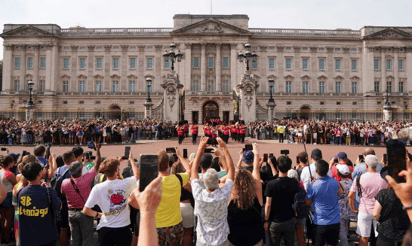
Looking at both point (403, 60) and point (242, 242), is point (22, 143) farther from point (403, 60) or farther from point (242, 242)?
point (403, 60)

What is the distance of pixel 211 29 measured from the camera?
55.2 metres

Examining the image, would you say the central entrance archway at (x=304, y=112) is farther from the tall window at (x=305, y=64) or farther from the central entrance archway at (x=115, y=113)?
the central entrance archway at (x=115, y=113)

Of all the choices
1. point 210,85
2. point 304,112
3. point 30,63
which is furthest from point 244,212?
point 30,63

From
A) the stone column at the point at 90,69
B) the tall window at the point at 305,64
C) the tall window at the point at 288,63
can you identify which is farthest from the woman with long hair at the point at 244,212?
the stone column at the point at 90,69

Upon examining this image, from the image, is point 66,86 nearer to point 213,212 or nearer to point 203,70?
point 203,70

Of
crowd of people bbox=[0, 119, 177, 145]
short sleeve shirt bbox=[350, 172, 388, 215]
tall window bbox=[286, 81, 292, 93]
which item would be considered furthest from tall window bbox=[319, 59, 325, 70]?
short sleeve shirt bbox=[350, 172, 388, 215]

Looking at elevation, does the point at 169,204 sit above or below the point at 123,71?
below

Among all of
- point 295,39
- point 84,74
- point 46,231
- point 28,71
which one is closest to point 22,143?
point 46,231

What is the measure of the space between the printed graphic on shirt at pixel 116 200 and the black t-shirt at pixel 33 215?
0.86 m

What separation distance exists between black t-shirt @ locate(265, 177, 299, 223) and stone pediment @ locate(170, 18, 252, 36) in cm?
5353

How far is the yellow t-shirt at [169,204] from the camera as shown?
13.4ft

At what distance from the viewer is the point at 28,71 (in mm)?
57312

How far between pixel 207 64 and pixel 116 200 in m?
53.8

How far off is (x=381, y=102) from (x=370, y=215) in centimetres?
6136
